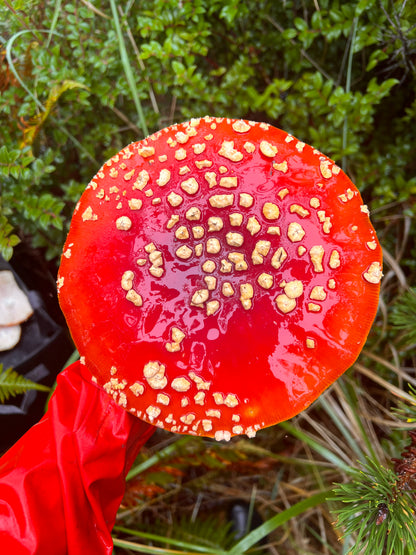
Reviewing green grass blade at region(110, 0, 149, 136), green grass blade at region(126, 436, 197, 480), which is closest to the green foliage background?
green grass blade at region(110, 0, 149, 136)

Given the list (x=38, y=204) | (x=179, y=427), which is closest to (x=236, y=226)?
(x=179, y=427)

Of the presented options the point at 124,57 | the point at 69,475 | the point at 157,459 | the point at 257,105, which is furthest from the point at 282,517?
the point at 124,57

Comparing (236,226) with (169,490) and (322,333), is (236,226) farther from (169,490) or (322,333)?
(169,490)

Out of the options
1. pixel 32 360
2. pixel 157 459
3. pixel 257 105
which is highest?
pixel 257 105

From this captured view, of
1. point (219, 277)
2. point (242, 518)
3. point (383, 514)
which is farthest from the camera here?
point (242, 518)

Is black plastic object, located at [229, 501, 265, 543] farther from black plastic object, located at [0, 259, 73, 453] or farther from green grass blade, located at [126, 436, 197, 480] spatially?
black plastic object, located at [0, 259, 73, 453]

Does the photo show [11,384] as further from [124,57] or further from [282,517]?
[124,57]
